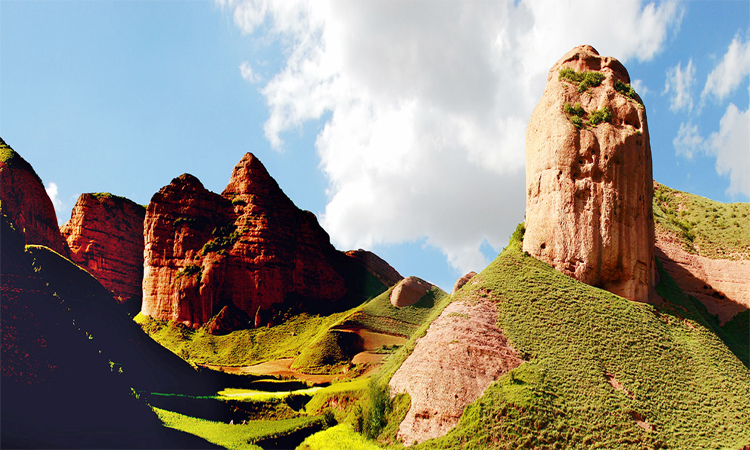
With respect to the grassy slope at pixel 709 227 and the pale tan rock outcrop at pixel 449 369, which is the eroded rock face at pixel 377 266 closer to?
the grassy slope at pixel 709 227

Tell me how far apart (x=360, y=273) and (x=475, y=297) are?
2179 inches

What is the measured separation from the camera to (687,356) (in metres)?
22.6

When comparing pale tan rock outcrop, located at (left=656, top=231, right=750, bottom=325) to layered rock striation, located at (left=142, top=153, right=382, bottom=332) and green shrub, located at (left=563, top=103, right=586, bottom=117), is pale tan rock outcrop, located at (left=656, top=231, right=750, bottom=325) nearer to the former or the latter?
green shrub, located at (left=563, top=103, right=586, bottom=117)

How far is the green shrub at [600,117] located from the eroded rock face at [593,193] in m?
0.18

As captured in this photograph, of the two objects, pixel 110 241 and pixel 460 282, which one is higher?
pixel 110 241

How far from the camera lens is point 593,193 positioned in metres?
26.6

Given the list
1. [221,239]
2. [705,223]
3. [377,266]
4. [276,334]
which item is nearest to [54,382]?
[276,334]

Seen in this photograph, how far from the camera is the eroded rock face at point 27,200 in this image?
27953 mm

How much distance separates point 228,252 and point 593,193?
47.6 metres

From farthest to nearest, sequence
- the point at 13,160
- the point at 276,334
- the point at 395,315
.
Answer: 1. the point at 276,334
2. the point at 395,315
3. the point at 13,160

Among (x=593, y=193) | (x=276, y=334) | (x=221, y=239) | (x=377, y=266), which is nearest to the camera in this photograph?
(x=593, y=193)

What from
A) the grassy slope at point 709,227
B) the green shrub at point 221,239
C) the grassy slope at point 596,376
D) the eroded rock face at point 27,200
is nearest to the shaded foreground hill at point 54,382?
the eroded rock face at point 27,200

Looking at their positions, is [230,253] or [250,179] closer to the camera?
[230,253]

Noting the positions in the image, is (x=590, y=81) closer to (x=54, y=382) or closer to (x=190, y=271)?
(x=54, y=382)
